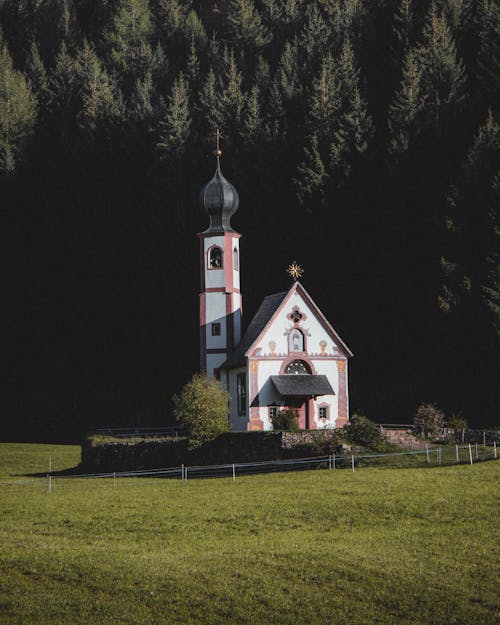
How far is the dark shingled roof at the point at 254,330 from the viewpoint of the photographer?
158 feet

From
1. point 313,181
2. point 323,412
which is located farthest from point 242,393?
point 313,181

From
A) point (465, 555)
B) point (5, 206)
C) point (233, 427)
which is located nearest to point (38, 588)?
point (465, 555)

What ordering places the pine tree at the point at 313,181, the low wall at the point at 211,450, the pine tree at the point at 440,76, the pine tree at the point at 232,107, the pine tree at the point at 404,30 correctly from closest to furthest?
the low wall at the point at 211,450, the pine tree at the point at 440,76, the pine tree at the point at 313,181, the pine tree at the point at 404,30, the pine tree at the point at 232,107

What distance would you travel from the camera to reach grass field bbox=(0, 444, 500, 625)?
1747 cm

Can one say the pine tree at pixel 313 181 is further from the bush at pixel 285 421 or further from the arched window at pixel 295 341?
the bush at pixel 285 421

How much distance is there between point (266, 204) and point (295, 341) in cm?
1917

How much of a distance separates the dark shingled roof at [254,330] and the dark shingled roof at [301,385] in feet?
6.79

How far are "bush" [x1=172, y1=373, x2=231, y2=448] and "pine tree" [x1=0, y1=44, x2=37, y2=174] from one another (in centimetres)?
3215

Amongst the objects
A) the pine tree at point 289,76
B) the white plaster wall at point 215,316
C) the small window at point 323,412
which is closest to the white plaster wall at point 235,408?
the white plaster wall at point 215,316

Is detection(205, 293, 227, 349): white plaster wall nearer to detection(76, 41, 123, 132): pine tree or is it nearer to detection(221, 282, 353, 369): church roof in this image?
detection(221, 282, 353, 369): church roof

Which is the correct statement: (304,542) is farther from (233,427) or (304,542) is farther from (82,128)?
(82,128)

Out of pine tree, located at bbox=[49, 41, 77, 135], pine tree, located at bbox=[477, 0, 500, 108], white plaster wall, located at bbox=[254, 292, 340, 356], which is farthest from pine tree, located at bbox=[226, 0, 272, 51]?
white plaster wall, located at bbox=[254, 292, 340, 356]

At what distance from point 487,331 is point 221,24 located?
56.6 m

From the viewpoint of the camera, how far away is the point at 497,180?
5209cm
